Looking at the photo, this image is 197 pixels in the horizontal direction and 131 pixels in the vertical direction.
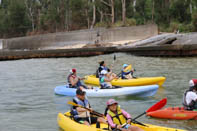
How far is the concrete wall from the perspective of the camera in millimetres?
33531

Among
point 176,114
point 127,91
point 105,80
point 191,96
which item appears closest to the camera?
point 191,96

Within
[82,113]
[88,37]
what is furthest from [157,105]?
[88,37]

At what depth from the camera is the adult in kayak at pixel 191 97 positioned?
9.61m

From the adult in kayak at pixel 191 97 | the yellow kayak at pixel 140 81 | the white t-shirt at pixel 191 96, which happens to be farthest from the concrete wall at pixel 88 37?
the white t-shirt at pixel 191 96

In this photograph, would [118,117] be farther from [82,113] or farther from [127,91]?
[127,91]

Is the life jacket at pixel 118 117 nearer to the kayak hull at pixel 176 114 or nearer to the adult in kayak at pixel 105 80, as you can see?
the kayak hull at pixel 176 114

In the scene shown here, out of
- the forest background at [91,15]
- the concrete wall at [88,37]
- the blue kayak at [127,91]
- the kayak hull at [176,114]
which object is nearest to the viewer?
the kayak hull at [176,114]

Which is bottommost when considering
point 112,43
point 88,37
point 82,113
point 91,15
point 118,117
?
point 82,113

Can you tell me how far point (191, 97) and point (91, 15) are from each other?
4688 cm

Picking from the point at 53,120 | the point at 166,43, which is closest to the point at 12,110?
the point at 53,120

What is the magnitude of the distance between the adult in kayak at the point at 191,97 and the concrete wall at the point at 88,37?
23752 millimetres

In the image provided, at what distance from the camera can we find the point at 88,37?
36.2 m

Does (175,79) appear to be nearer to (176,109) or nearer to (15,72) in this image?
(176,109)

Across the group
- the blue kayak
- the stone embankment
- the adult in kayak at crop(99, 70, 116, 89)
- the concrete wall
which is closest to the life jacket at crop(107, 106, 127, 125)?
the blue kayak
